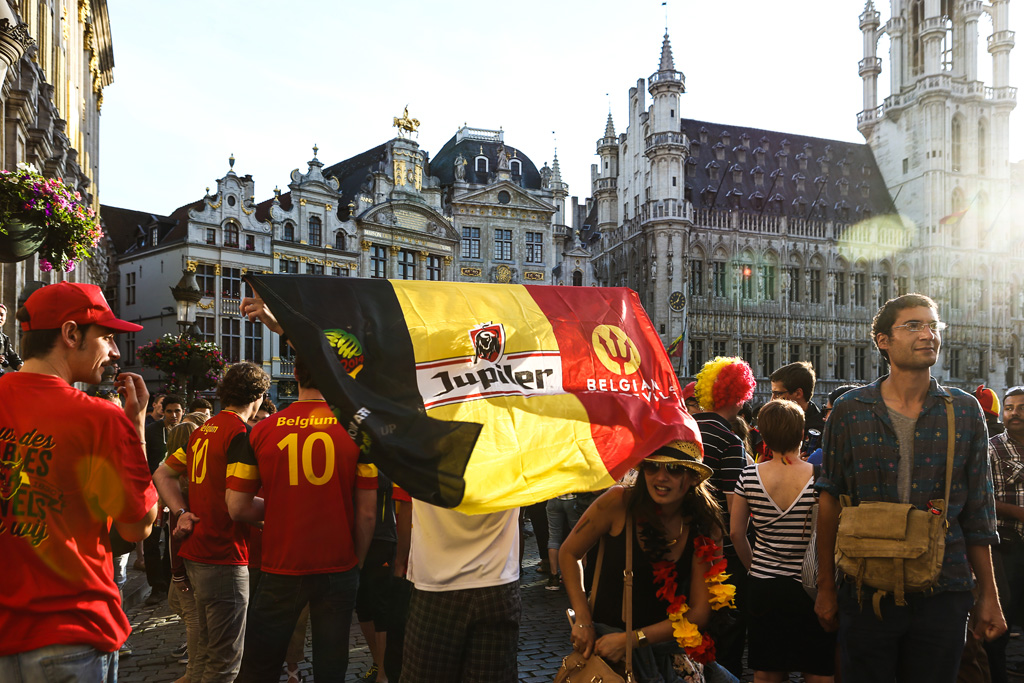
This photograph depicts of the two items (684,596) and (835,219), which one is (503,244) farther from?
(684,596)

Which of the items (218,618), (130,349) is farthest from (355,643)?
(130,349)

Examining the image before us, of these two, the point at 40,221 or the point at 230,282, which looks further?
the point at 230,282

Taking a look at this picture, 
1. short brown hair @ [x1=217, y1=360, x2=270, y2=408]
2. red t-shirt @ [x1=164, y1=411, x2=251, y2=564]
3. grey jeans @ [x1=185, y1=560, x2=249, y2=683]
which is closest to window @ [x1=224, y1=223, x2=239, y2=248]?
short brown hair @ [x1=217, y1=360, x2=270, y2=408]

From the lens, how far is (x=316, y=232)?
36.5m

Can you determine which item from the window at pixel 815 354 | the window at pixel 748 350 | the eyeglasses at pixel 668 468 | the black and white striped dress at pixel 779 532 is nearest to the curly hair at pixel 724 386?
the black and white striped dress at pixel 779 532

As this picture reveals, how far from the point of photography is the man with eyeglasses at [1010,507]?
17.4ft

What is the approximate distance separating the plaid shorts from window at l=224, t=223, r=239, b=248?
1296 inches

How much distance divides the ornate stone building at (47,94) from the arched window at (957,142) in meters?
47.7

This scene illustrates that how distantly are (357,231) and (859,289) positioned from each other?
30.4 m

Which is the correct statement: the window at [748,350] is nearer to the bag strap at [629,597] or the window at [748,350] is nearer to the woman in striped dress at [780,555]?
the woman in striped dress at [780,555]

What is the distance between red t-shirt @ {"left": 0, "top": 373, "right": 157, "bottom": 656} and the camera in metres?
2.62

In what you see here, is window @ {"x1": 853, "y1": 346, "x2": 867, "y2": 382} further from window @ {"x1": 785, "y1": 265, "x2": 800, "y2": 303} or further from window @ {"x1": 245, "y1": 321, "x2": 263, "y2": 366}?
window @ {"x1": 245, "y1": 321, "x2": 263, "y2": 366}

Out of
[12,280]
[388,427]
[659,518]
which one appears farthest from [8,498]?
[12,280]

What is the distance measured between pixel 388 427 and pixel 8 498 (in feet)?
4.28
